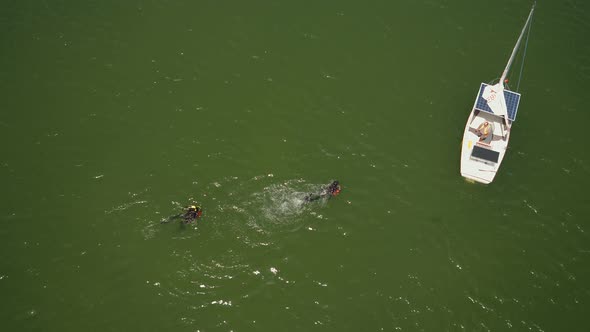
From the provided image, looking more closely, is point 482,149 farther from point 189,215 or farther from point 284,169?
point 189,215

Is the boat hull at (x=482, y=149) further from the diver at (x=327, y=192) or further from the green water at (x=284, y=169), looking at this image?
the diver at (x=327, y=192)

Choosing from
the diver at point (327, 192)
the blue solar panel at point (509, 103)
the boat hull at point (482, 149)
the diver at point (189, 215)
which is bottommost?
the diver at point (189, 215)

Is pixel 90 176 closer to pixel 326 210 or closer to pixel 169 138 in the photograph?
pixel 169 138

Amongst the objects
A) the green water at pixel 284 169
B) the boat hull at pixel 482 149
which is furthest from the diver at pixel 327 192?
the boat hull at pixel 482 149

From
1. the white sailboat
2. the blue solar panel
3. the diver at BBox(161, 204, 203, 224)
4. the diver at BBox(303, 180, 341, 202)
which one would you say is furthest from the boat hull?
the diver at BBox(161, 204, 203, 224)

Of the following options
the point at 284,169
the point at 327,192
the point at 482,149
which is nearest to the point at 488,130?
the point at 482,149

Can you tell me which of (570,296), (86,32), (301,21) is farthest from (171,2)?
(570,296)
